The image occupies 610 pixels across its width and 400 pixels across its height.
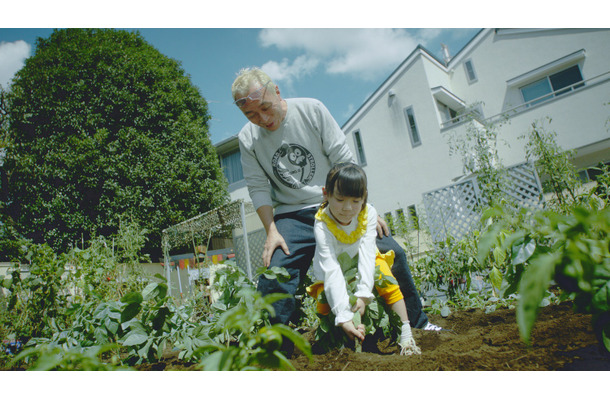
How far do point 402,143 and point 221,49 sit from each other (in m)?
7.61

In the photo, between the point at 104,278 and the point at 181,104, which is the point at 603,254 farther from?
the point at 181,104

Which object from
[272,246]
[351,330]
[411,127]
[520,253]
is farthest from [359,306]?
[411,127]

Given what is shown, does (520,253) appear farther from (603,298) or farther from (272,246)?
(272,246)

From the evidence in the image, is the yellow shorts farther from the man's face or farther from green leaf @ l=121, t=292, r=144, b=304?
the man's face

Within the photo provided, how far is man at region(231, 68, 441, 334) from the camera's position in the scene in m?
1.55

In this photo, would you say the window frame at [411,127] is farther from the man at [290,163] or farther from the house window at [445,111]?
the man at [290,163]

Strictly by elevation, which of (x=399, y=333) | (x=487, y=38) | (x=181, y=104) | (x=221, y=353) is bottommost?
(x=399, y=333)

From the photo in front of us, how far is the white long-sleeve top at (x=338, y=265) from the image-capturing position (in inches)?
46.4

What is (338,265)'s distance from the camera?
1.29m

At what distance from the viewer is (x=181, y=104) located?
4.17m

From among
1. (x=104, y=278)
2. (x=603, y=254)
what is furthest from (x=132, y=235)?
(x=603, y=254)

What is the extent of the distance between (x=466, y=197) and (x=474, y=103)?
284 centimetres

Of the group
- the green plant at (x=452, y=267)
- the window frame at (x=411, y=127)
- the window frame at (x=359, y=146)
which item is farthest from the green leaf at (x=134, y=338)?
the window frame at (x=411, y=127)

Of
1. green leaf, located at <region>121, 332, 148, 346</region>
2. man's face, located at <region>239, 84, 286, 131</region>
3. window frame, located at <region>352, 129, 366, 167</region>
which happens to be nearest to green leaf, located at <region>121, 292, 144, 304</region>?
green leaf, located at <region>121, 332, 148, 346</region>
